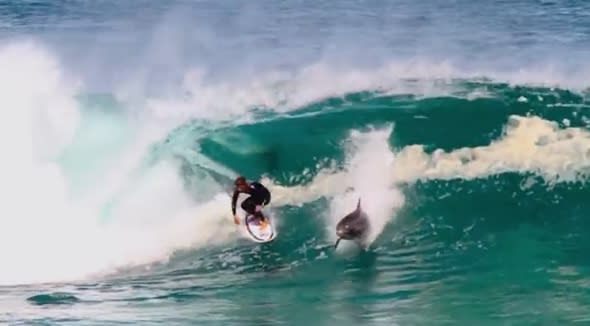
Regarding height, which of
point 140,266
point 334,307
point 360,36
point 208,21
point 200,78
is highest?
point 208,21

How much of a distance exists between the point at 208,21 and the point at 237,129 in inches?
992

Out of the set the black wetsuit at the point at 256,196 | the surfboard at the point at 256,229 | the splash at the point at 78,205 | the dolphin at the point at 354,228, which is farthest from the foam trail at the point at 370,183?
the splash at the point at 78,205

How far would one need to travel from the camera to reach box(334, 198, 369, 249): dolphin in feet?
71.9

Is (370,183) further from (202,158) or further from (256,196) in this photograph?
(202,158)

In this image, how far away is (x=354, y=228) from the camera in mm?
21938

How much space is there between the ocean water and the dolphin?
0.17 meters

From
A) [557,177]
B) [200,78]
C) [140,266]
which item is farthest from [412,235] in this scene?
[200,78]

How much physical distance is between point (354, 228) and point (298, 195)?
2.55 m

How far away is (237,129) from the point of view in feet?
89.2

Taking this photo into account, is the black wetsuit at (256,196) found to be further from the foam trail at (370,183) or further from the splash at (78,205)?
the foam trail at (370,183)

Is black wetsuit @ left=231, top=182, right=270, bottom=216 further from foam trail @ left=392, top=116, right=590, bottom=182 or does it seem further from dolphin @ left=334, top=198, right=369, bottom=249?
foam trail @ left=392, top=116, right=590, bottom=182

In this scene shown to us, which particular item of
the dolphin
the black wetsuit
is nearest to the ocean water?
the dolphin

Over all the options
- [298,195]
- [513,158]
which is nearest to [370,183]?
[298,195]

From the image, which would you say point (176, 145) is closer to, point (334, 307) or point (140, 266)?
point (140, 266)
